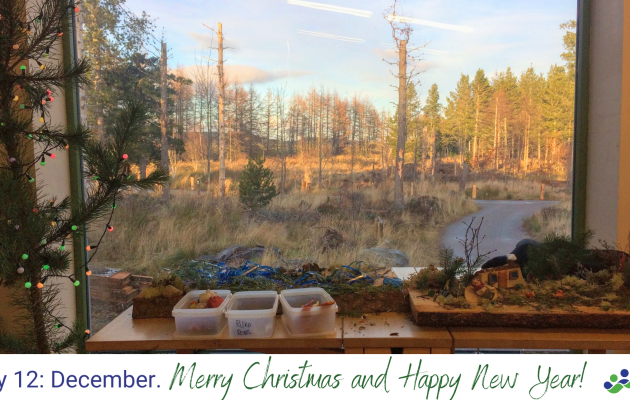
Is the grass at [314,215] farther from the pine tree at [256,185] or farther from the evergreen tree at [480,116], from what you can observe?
the evergreen tree at [480,116]

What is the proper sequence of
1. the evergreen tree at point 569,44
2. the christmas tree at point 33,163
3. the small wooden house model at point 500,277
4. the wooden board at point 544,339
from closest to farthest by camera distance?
the christmas tree at point 33,163 → the wooden board at point 544,339 → the small wooden house model at point 500,277 → the evergreen tree at point 569,44

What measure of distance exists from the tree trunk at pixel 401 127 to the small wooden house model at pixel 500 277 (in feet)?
2.58

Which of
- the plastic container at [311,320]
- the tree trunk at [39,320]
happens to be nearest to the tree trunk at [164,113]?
the tree trunk at [39,320]

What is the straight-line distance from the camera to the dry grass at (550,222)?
2.55 metres

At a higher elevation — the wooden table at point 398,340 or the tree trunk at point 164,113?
the tree trunk at point 164,113

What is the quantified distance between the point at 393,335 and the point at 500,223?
1335mm

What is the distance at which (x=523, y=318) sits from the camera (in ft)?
5.46

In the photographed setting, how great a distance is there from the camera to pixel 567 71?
2.47 metres

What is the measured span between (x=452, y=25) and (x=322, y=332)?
1876 mm
